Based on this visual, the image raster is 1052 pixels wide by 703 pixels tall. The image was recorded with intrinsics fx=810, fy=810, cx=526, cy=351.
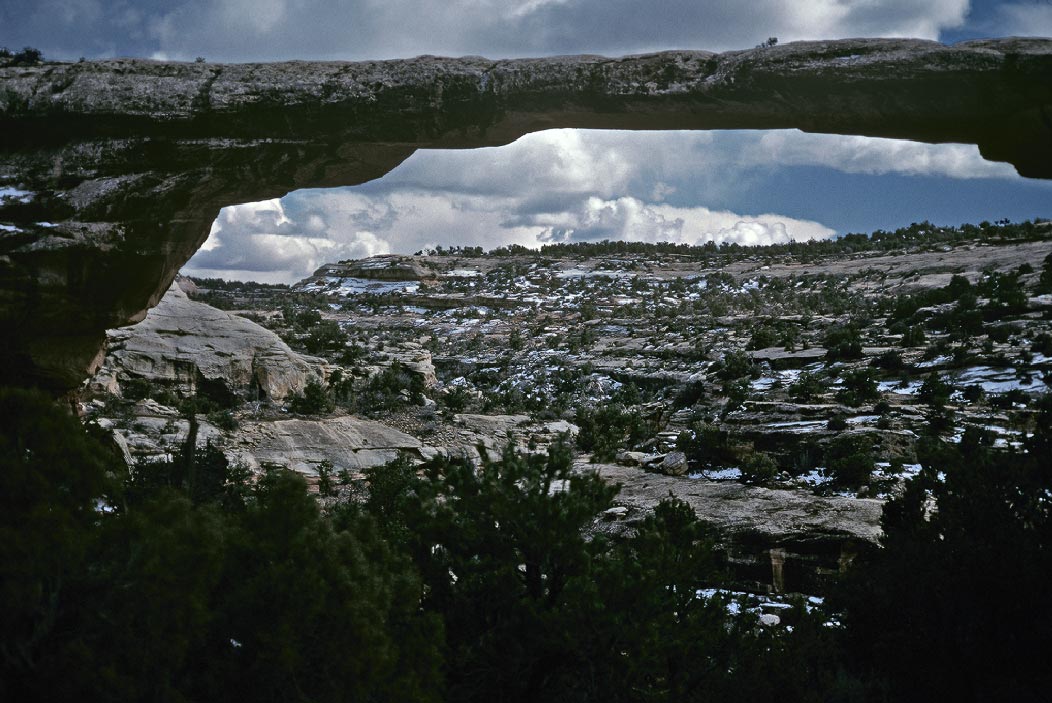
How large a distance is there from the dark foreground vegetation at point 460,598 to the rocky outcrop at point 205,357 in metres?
14.6

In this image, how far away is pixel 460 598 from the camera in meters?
6.56

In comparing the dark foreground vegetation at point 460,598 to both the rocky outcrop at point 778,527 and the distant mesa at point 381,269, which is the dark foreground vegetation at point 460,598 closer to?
the rocky outcrop at point 778,527

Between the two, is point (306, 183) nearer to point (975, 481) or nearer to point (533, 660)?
point (533, 660)

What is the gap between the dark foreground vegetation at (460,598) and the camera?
13.0 feet

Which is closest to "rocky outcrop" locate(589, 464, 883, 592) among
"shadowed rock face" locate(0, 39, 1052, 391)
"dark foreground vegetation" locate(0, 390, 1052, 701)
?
"dark foreground vegetation" locate(0, 390, 1052, 701)

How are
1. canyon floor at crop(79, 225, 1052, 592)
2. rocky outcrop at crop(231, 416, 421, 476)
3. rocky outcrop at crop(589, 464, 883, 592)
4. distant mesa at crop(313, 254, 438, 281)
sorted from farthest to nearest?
distant mesa at crop(313, 254, 438, 281)
rocky outcrop at crop(231, 416, 421, 476)
canyon floor at crop(79, 225, 1052, 592)
rocky outcrop at crop(589, 464, 883, 592)

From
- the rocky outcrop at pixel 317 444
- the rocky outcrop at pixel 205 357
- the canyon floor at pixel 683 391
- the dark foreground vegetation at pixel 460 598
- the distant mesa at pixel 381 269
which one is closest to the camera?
the dark foreground vegetation at pixel 460 598

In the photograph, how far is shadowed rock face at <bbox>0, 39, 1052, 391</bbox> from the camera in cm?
611

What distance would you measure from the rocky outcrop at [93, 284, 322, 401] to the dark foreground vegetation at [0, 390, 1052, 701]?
14.6 m

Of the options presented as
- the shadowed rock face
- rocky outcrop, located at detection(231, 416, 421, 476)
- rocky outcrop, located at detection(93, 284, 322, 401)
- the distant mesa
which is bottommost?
rocky outcrop, located at detection(231, 416, 421, 476)

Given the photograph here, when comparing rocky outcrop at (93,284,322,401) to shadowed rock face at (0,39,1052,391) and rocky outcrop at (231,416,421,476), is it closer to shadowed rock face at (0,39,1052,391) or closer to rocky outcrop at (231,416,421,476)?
rocky outcrop at (231,416,421,476)

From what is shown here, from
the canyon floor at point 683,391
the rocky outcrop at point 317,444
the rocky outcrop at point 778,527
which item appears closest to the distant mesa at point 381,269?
the canyon floor at point 683,391

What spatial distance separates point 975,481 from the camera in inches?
287

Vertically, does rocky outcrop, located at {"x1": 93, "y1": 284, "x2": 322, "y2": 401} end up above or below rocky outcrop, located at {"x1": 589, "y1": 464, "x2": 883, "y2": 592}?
above
